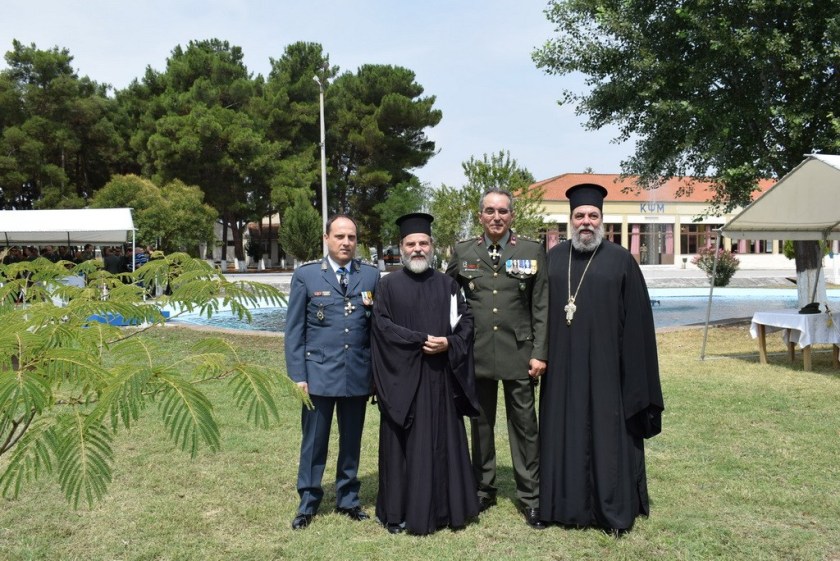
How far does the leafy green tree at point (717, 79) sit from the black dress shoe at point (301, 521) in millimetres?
9522

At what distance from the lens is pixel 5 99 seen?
3728 centimetres

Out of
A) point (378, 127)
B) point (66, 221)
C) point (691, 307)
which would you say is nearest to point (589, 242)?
point (66, 221)

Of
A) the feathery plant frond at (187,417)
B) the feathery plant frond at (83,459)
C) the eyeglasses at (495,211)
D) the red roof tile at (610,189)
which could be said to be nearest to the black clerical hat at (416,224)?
the eyeglasses at (495,211)

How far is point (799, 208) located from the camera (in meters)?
9.64

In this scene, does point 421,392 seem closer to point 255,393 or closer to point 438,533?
point 438,533

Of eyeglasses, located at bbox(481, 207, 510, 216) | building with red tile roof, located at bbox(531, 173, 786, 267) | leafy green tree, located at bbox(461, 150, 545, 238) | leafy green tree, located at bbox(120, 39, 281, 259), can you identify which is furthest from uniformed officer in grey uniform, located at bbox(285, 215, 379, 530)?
building with red tile roof, located at bbox(531, 173, 786, 267)

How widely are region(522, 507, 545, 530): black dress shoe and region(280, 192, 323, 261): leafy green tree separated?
33.9 meters

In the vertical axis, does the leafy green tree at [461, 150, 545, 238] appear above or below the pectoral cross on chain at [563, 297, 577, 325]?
above

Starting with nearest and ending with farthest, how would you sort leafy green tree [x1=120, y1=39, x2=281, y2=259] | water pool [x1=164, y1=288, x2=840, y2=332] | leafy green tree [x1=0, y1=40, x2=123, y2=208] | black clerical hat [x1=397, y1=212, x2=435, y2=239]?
black clerical hat [x1=397, y1=212, x2=435, y2=239] < water pool [x1=164, y1=288, x2=840, y2=332] < leafy green tree [x1=0, y1=40, x2=123, y2=208] < leafy green tree [x1=120, y1=39, x2=281, y2=259]

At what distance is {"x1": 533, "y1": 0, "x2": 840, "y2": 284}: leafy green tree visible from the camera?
10.8 m

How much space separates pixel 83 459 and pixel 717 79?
41.0ft

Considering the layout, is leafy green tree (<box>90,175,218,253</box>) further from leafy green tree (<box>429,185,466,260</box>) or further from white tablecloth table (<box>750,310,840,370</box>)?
white tablecloth table (<box>750,310,840,370</box>)

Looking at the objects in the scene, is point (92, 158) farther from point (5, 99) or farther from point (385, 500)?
point (385, 500)

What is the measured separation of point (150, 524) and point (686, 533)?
10.4 feet
